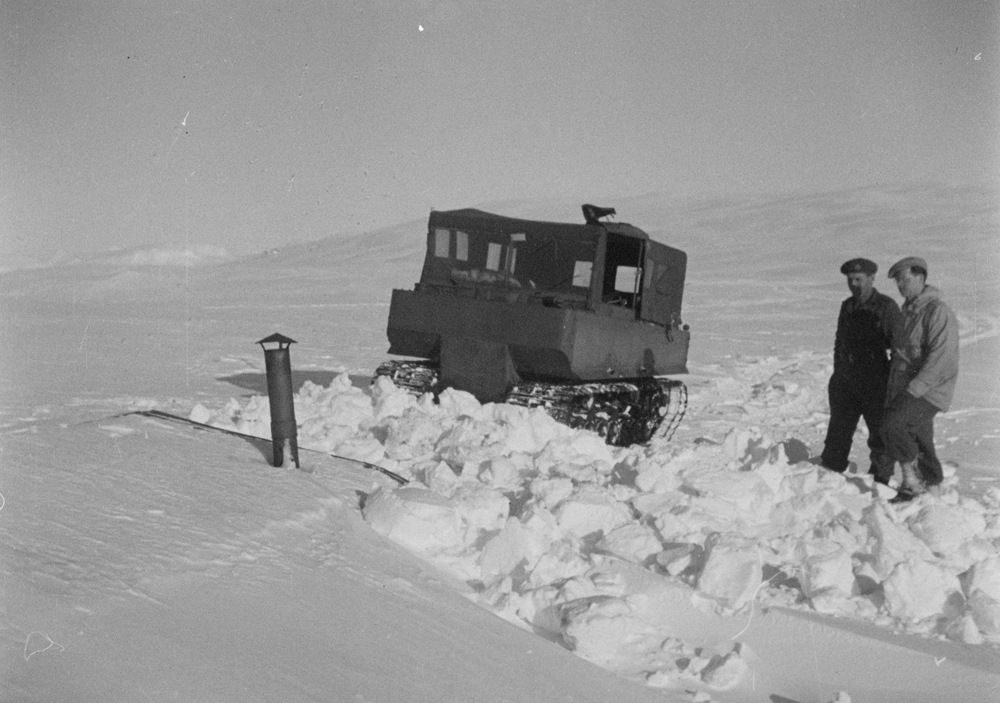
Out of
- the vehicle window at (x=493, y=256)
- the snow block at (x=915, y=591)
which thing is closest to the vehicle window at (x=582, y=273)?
the vehicle window at (x=493, y=256)

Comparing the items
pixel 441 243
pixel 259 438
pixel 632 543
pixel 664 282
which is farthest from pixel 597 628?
pixel 664 282

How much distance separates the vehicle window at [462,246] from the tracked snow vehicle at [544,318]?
10 millimetres

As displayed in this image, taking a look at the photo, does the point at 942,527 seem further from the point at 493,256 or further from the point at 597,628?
the point at 493,256

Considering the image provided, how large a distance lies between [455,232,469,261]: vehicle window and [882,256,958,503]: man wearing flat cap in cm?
460

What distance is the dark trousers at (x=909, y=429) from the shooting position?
6.23m

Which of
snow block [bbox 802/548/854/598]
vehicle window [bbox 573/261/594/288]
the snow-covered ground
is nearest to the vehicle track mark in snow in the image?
the snow-covered ground

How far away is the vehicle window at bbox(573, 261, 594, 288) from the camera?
9.28m

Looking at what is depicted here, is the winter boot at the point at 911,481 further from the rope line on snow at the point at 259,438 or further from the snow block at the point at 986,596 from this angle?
the rope line on snow at the point at 259,438

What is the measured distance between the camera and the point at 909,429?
20.6 feet

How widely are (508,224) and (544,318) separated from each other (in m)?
1.57

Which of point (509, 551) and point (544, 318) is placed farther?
point (544, 318)

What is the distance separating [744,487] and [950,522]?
1.07 metres

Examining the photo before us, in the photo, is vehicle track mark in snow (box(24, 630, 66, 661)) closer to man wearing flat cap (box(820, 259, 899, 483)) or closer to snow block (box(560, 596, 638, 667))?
snow block (box(560, 596, 638, 667))

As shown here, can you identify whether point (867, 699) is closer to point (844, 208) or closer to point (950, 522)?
point (950, 522)
